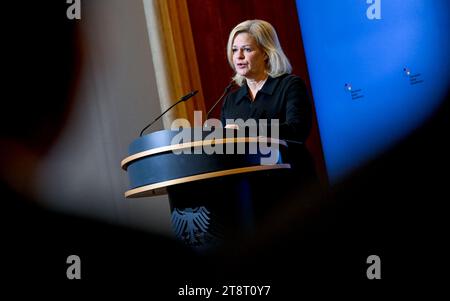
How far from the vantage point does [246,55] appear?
6.73 feet

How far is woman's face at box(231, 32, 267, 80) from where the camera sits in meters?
2.04

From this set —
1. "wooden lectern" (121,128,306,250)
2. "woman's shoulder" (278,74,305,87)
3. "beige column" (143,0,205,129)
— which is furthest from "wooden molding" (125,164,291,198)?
"beige column" (143,0,205,129)

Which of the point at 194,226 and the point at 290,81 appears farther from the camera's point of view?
the point at 290,81

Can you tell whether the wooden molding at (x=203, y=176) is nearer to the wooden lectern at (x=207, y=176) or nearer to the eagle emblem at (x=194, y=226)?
the wooden lectern at (x=207, y=176)

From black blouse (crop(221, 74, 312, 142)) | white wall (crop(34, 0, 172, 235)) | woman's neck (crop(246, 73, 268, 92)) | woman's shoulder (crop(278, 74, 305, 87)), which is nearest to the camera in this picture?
black blouse (crop(221, 74, 312, 142))

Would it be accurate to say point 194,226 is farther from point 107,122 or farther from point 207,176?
point 107,122

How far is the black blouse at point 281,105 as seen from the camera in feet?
6.14

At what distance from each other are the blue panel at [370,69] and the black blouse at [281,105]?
881mm

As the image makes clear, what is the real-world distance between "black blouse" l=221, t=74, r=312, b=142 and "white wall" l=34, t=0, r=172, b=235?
865 mm

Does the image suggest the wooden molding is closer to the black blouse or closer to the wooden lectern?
the wooden lectern

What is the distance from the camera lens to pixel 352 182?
2.91 metres

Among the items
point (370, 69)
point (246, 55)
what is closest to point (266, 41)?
point (246, 55)

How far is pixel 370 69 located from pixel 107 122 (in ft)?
4.38

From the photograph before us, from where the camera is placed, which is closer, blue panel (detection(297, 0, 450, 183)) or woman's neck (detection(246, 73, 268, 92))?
woman's neck (detection(246, 73, 268, 92))
